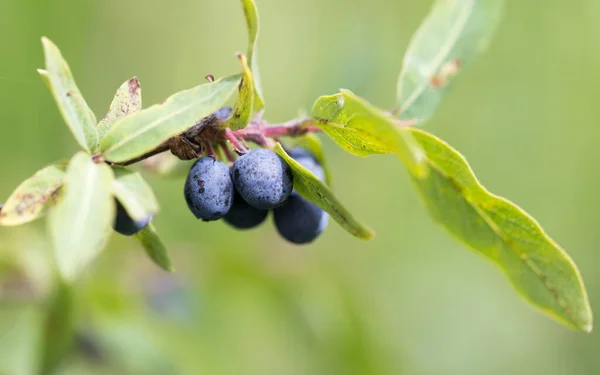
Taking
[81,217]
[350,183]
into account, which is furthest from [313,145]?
[350,183]

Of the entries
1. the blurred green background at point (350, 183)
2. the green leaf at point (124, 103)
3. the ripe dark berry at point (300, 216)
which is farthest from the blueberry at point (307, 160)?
the blurred green background at point (350, 183)

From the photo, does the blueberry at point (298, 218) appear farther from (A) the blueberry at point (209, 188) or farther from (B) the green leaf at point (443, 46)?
Answer: (B) the green leaf at point (443, 46)

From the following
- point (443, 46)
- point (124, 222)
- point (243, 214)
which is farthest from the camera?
point (443, 46)

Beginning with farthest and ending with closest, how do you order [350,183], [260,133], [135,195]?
[350,183], [260,133], [135,195]

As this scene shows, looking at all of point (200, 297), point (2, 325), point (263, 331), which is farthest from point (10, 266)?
point (263, 331)

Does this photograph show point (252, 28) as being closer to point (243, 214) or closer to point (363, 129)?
point (363, 129)
